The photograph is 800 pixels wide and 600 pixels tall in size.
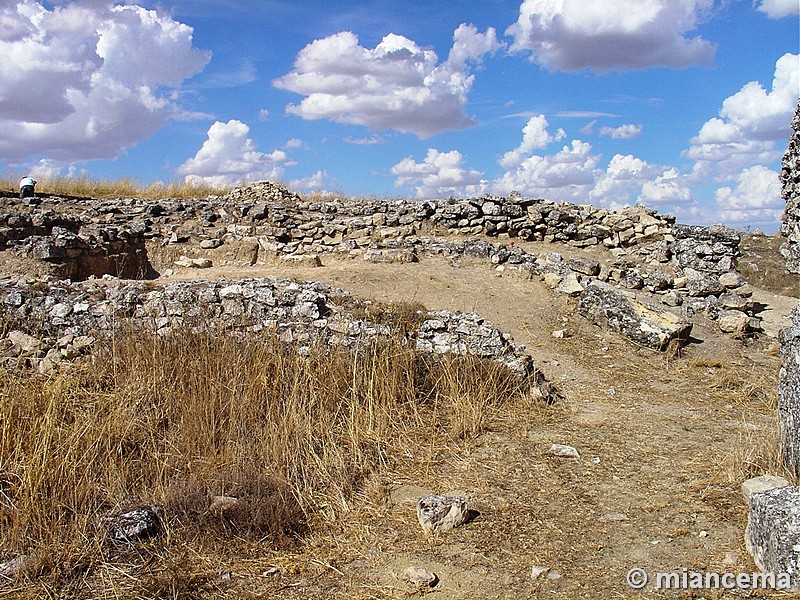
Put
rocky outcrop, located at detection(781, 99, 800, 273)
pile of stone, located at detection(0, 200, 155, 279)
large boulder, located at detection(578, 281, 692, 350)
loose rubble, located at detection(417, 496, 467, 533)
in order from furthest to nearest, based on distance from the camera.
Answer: pile of stone, located at detection(0, 200, 155, 279) → large boulder, located at detection(578, 281, 692, 350) → rocky outcrop, located at detection(781, 99, 800, 273) → loose rubble, located at detection(417, 496, 467, 533)

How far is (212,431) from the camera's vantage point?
481 centimetres

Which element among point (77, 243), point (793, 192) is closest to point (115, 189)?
point (77, 243)

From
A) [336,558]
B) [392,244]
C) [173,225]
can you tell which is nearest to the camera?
[336,558]

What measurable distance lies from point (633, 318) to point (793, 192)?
263cm

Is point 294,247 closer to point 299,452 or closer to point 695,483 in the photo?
point 299,452

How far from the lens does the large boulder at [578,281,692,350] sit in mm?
8250

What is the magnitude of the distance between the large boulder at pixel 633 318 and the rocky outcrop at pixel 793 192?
1828 mm

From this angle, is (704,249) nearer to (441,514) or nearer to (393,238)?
(393,238)

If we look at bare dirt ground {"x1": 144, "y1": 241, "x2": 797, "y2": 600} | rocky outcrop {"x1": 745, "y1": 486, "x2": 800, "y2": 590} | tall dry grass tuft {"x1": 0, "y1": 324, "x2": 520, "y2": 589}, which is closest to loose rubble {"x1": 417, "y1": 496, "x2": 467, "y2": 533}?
bare dirt ground {"x1": 144, "y1": 241, "x2": 797, "y2": 600}

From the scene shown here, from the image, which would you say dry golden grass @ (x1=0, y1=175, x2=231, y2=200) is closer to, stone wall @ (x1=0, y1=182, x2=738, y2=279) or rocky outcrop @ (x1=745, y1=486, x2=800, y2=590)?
stone wall @ (x1=0, y1=182, x2=738, y2=279)

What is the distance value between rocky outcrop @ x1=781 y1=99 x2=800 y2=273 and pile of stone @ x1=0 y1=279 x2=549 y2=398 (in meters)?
2.82

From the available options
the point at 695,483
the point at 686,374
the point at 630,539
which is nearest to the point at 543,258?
the point at 686,374

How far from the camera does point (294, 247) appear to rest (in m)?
13.1

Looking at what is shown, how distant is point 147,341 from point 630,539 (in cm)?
442
